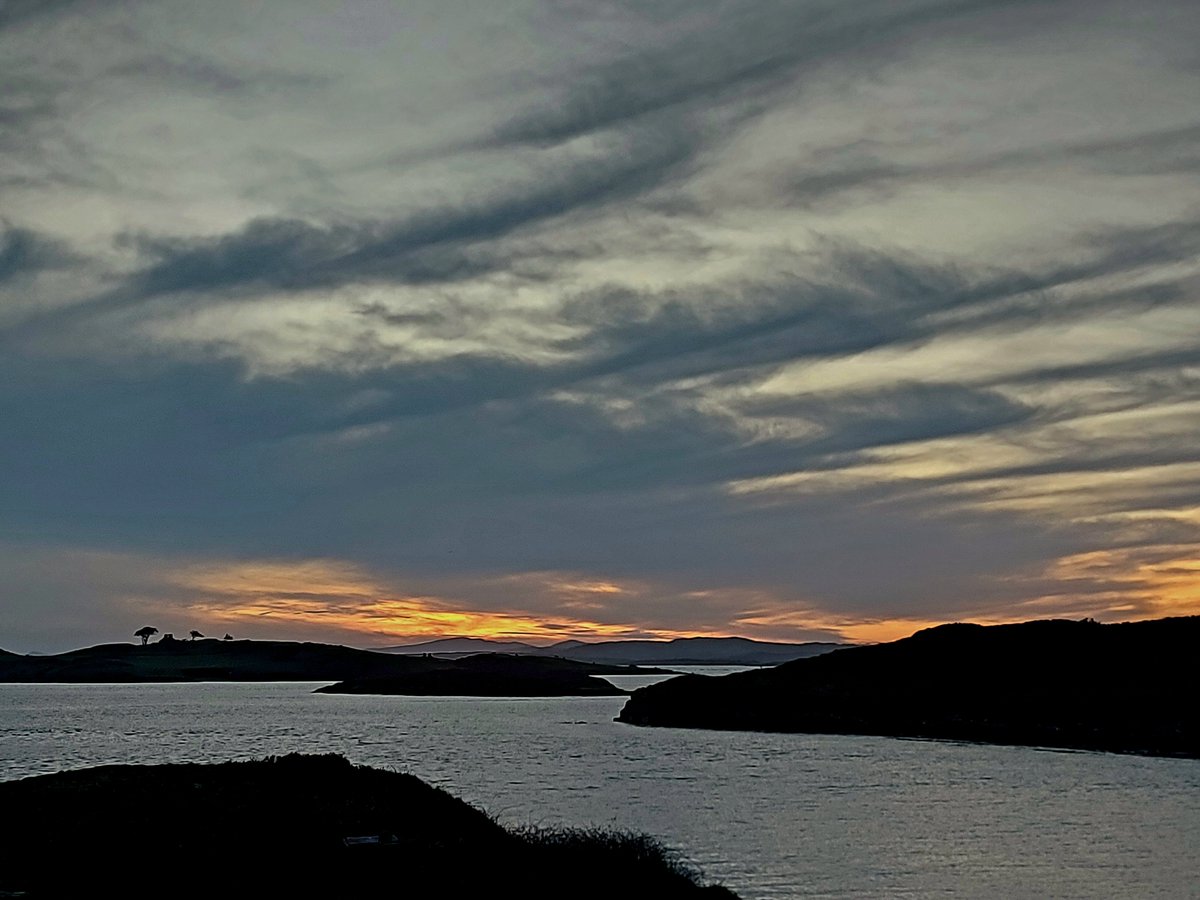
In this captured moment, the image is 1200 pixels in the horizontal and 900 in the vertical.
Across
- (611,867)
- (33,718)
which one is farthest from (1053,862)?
(33,718)

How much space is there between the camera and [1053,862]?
179 ft

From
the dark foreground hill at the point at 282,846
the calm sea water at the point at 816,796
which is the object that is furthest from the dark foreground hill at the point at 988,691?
the dark foreground hill at the point at 282,846

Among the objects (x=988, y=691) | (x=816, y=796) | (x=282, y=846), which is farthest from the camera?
(x=988, y=691)

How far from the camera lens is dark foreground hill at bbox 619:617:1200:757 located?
132750 mm

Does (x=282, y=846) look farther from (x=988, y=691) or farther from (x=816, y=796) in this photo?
(x=988, y=691)

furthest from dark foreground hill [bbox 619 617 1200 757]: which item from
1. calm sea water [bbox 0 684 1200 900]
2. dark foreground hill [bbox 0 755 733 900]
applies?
dark foreground hill [bbox 0 755 733 900]

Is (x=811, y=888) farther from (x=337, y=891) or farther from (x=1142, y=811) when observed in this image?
(x=1142, y=811)

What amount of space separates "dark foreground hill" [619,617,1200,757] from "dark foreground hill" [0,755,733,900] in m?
94.6

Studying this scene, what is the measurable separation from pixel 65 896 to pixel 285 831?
8.30 m

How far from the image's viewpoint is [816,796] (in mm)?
79875

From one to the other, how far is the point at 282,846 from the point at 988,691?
13244 centimetres

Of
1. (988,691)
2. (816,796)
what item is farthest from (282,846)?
(988,691)

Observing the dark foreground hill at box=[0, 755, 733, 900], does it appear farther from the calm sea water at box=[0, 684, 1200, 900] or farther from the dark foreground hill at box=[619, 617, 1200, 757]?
the dark foreground hill at box=[619, 617, 1200, 757]

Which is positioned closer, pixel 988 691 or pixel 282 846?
pixel 282 846
